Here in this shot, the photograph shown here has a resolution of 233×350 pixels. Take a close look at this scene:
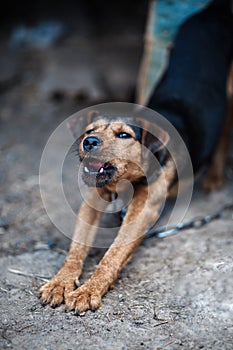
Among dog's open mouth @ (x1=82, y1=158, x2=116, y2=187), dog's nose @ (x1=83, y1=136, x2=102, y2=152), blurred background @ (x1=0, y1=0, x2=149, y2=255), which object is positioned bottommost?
blurred background @ (x1=0, y1=0, x2=149, y2=255)

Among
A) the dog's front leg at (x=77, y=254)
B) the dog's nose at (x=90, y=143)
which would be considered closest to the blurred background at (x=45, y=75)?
the dog's front leg at (x=77, y=254)

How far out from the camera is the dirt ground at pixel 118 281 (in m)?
2.87

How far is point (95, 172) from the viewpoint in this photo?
344 cm

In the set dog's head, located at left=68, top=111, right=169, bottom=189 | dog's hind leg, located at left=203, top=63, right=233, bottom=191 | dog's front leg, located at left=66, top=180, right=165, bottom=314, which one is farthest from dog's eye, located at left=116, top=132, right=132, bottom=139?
dog's hind leg, located at left=203, top=63, right=233, bottom=191

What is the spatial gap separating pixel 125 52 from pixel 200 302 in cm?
518

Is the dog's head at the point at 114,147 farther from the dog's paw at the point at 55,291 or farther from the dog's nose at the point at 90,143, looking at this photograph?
the dog's paw at the point at 55,291

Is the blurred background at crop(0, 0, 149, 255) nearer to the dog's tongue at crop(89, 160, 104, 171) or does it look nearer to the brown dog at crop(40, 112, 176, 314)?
the brown dog at crop(40, 112, 176, 314)

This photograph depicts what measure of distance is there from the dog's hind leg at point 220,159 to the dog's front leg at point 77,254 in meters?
1.50

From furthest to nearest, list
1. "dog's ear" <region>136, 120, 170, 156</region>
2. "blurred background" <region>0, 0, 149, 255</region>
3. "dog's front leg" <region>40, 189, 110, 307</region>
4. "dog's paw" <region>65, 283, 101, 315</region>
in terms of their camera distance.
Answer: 1. "blurred background" <region>0, 0, 149, 255</region>
2. "dog's ear" <region>136, 120, 170, 156</region>
3. "dog's front leg" <region>40, 189, 110, 307</region>
4. "dog's paw" <region>65, 283, 101, 315</region>

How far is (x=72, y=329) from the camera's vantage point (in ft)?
9.58

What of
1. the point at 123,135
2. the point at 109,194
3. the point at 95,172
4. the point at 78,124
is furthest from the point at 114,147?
the point at 109,194

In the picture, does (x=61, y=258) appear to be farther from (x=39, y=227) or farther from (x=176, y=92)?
(x=176, y=92)

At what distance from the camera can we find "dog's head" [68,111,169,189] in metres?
3.45

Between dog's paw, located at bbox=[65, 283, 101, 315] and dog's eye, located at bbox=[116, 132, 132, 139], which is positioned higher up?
dog's eye, located at bbox=[116, 132, 132, 139]
